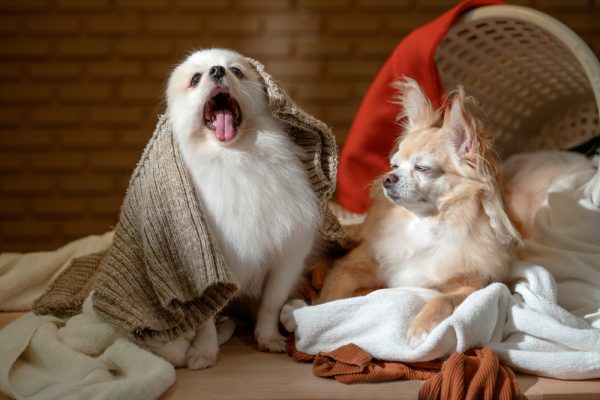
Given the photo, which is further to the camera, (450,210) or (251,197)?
(450,210)

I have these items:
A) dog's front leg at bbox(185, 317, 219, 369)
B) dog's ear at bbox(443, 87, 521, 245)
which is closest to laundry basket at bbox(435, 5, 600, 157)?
dog's ear at bbox(443, 87, 521, 245)

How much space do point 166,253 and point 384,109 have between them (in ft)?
3.60

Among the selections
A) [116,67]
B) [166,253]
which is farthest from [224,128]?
[116,67]

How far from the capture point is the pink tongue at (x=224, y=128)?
161 centimetres

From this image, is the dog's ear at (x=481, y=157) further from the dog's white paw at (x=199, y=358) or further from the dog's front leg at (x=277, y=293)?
the dog's white paw at (x=199, y=358)

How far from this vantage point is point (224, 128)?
161 centimetres

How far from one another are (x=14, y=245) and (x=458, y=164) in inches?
98.3

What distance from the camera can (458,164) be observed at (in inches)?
67.8

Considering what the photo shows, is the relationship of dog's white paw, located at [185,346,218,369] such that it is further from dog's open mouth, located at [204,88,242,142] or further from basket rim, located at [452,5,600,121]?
basket rim, located at [452,5,600,121]

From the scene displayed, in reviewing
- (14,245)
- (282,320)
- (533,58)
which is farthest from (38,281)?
(533,58)

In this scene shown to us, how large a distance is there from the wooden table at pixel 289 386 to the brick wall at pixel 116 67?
6.37ft

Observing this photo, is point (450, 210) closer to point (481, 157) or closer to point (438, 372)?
point (481, 157)

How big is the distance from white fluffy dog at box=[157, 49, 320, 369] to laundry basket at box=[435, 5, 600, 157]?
2.49 ft

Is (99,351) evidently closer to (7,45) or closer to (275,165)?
(275,165)
